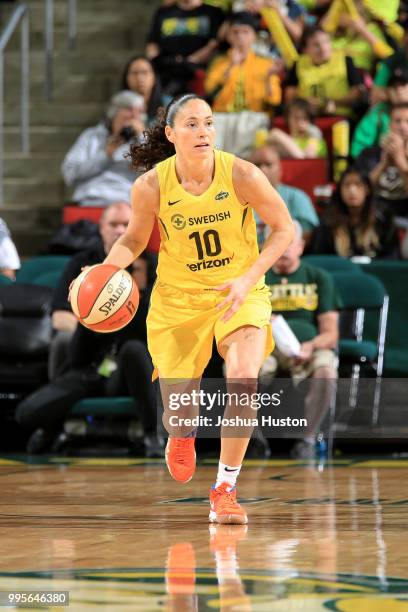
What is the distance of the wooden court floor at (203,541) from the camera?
3.57 metres

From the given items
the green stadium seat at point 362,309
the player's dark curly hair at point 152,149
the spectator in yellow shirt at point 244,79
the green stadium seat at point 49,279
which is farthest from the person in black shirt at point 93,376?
the spectator in yellow shirt at point 244,79

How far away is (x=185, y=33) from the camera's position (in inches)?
473

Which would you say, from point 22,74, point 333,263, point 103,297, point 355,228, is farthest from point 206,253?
point 22,74

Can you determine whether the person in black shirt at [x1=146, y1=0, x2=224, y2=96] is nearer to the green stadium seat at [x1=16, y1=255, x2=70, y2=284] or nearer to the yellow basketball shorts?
the green stadium seat at [x1=16, y1=255, x2=70, y2=284]

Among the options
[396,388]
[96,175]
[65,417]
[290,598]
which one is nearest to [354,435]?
[396,388]

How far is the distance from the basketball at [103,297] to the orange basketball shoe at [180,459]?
0.64 metres

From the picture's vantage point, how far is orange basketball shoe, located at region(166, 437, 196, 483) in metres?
5.73

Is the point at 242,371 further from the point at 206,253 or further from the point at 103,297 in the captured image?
the point at 103,297

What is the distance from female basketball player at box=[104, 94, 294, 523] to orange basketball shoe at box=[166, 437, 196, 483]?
27 cm

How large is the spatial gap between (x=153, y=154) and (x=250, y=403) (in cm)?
130

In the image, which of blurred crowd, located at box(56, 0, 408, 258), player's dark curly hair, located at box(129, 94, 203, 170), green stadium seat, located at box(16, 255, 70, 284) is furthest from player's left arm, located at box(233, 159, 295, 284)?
green stadium seat, located at box(16, 255, 70, 284)

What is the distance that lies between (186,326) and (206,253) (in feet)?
1.17

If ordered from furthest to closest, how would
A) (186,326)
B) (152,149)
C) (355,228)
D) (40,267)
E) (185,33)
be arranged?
(185,33), (40,267), (355,228), (152,149), (186,326)

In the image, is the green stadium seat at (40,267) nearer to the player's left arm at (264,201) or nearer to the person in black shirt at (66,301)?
the person in black shirt at (66,301)
